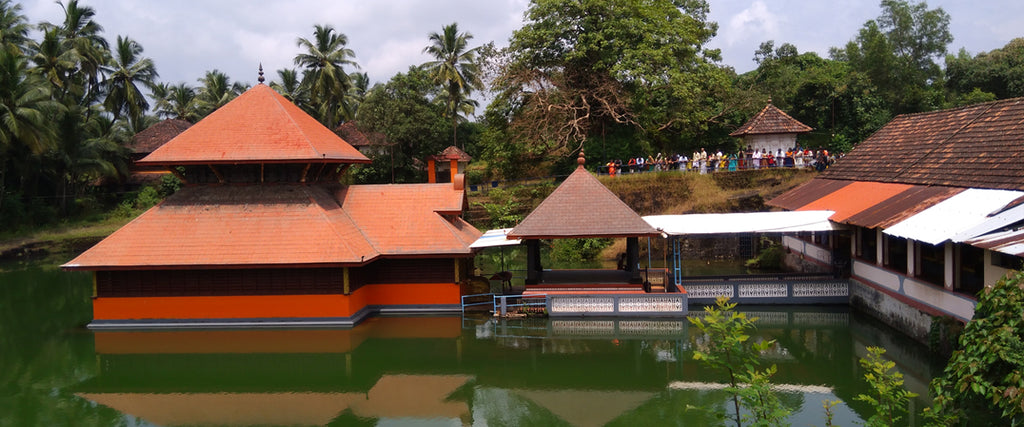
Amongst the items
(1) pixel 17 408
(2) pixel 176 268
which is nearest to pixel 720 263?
(2) pixel 176 268

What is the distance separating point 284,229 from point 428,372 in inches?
210

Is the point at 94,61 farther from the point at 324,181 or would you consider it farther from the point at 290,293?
the point at 290,293

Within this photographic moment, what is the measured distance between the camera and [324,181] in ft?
54.4

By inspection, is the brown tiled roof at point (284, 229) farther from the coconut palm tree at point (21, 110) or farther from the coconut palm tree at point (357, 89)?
the coconut palm tree at point (357, 89)

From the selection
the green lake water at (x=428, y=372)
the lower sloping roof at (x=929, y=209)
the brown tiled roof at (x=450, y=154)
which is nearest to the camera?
the green lake water at (x=428, y=372)

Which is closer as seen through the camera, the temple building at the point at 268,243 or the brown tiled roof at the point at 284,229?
the brown tiled roof at the point at 284,229

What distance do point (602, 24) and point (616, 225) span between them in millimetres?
13753

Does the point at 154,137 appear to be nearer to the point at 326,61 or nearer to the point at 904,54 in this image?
the point at 326,61

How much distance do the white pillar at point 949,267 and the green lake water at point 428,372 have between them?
1.26 metres

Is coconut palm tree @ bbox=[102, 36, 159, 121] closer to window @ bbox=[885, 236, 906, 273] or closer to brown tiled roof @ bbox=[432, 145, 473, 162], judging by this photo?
brown tiled roof @ bbox=[432, 145, 473, 162]

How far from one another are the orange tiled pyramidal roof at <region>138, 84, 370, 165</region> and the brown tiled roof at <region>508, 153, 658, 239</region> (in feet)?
16.1

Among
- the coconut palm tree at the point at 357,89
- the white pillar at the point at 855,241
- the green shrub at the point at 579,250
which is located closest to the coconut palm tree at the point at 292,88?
the coconut palm tree at the point at 357,89

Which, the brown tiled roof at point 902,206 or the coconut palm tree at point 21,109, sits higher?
the coconut palm tree at point 21,109

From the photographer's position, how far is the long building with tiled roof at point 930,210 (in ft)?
34.1
